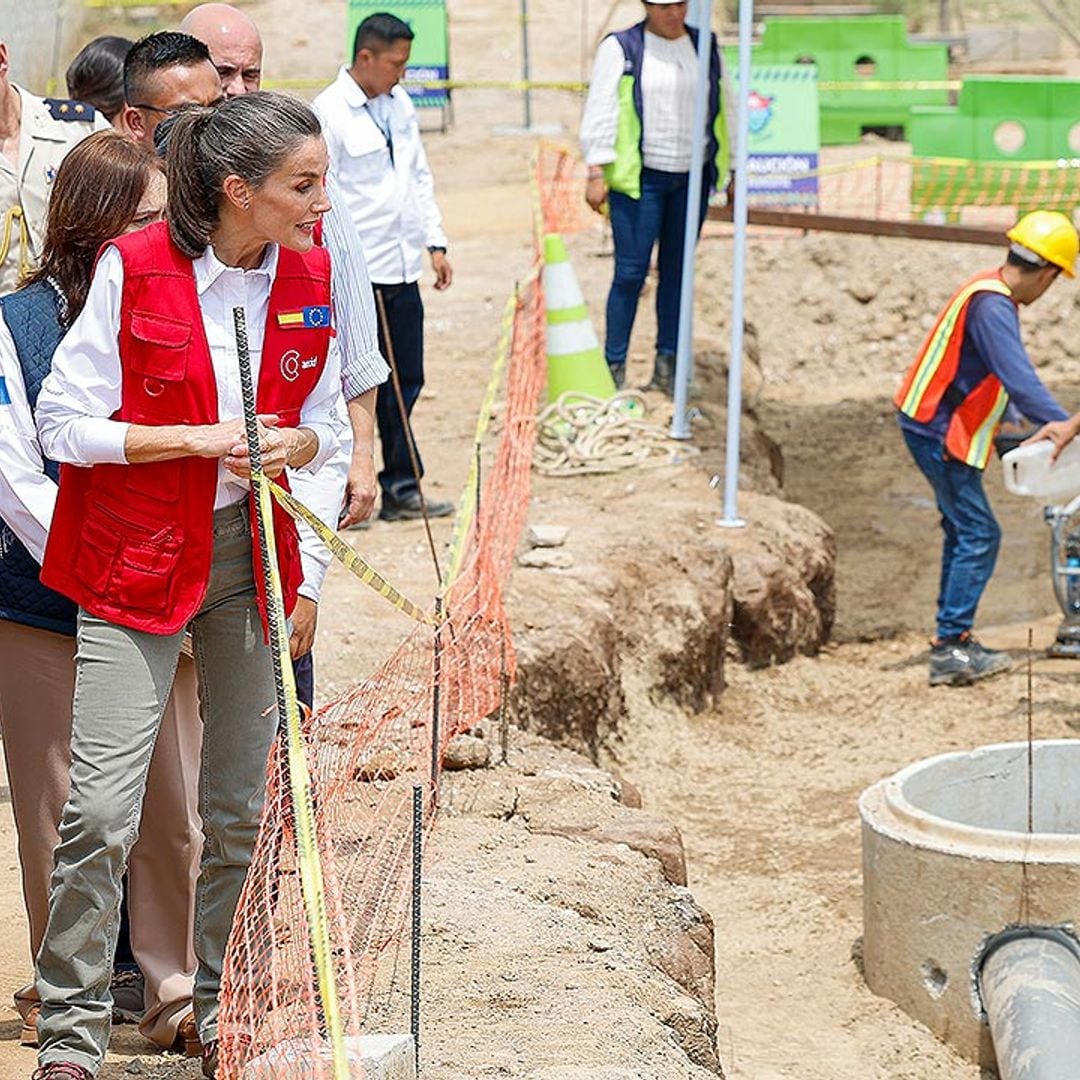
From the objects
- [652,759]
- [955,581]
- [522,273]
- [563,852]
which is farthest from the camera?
[522,273]

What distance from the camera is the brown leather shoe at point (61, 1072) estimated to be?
333 centimetres

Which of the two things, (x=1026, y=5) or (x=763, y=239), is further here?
(x=1026, y=5)

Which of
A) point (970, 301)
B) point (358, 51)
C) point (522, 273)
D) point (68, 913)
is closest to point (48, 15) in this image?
point (522, 273)

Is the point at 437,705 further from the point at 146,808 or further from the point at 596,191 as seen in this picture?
the point at 596,191

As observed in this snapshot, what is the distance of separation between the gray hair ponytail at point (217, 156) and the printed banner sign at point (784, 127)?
1067 centimetres

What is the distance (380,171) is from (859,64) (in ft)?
41.1

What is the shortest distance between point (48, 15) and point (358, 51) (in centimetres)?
1050

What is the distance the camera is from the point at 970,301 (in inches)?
297

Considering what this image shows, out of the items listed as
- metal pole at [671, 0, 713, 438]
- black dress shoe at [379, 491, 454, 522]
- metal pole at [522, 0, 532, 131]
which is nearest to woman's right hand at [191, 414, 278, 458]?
black dress shoe at [379, 491, 454, 522]

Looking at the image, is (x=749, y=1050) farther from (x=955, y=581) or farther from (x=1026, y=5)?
(x=1026, y=5)

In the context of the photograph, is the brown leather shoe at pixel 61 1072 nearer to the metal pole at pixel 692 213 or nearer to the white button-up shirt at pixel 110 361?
the white button-up shirt at pixel 110 361

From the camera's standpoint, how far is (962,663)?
7977 mm

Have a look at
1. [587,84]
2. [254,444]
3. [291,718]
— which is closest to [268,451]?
[254,444]

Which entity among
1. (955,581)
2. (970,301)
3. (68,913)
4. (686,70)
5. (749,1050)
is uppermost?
(686,70)
